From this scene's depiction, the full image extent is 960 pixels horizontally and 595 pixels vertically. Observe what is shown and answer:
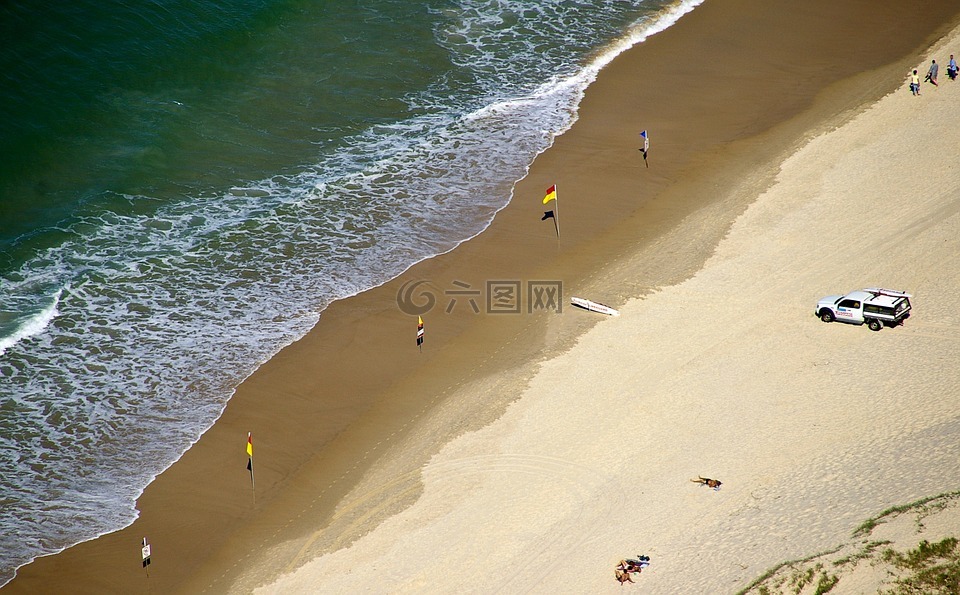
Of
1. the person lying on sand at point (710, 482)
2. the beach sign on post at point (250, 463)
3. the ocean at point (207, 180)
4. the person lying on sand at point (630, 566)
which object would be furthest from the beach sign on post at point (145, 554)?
the person lying on sand at point (710, 482)

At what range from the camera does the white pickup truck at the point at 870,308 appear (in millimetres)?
24266

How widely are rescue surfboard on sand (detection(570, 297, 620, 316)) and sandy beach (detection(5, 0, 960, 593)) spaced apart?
26 cm

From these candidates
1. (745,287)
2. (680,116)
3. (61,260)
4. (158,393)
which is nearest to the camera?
(158,393)

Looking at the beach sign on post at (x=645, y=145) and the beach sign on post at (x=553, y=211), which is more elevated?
the beach sign on post at (x=645, y=145)

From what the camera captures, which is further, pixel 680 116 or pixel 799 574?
pixel 680 116

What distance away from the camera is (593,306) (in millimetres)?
26672

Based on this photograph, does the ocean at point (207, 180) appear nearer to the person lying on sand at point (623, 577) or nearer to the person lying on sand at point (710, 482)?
the person lying on sand at point (623, 577)

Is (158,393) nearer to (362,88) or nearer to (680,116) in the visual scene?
(362,88)

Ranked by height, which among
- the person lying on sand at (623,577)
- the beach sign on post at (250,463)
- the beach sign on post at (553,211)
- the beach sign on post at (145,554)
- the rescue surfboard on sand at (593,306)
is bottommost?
the beach sign on post at (145,554)

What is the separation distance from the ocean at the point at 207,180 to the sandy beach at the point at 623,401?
147 cm

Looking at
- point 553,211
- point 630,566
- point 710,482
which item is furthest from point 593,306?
point 630,566

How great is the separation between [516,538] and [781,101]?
23.3 m

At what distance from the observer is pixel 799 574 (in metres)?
16.7

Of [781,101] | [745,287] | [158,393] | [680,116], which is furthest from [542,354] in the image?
[781,101]
